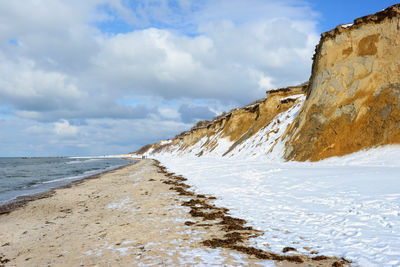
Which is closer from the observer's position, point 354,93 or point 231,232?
point 231,232

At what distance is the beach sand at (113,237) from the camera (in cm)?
507

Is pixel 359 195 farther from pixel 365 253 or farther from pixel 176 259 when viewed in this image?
pixel 176 259

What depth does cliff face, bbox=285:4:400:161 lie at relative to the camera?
56.0 feet

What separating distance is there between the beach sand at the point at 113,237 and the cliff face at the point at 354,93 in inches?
532

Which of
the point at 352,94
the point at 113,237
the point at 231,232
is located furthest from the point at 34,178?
the point at 352,94

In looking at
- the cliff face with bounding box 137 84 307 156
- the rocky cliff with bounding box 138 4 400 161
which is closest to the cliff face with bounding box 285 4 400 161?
the rocky cliff with bounding box 138 4 400 161

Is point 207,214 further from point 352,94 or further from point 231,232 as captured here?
point 352,94

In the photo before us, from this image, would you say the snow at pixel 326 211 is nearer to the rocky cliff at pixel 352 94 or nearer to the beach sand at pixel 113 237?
the beach sand at pixel 113 237

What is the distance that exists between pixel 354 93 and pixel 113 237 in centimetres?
1978

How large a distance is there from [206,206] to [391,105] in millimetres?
15065

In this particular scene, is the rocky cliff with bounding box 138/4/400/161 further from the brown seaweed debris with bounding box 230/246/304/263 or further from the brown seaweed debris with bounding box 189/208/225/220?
the brown seaweed debris with bounding box 230/246/304/263

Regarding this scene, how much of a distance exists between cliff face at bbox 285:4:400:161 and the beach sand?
13.5 m

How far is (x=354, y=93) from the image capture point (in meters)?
19.3

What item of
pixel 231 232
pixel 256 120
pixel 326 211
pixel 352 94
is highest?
pixel 256 120
